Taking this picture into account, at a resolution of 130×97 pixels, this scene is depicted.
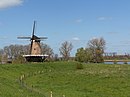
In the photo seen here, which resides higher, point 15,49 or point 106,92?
point 15,49

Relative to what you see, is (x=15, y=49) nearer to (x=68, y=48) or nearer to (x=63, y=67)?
(x=68, y=48)

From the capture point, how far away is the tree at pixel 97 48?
13720 cm

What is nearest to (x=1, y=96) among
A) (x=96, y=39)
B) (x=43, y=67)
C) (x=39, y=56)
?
(x=43, y=67)

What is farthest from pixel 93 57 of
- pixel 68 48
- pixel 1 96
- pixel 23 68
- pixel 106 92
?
pixel 1 96

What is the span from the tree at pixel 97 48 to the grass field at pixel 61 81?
42506 millimetres

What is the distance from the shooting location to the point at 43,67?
284 feet

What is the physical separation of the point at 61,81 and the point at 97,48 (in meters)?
95.4

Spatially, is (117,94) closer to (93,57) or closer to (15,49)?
(93,57)

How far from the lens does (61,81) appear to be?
5206cm

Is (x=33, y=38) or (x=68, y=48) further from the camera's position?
(x=68, y=48)

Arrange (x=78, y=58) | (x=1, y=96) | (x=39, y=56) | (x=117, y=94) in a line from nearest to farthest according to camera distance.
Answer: (x=1, y=96), (x=117, y=94), (x=39, y=56), (x=78, y=58)

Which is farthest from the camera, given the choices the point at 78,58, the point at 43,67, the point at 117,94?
the point at 78,58

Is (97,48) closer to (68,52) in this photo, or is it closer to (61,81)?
(68,52)

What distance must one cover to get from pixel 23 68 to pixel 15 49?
9012cm
